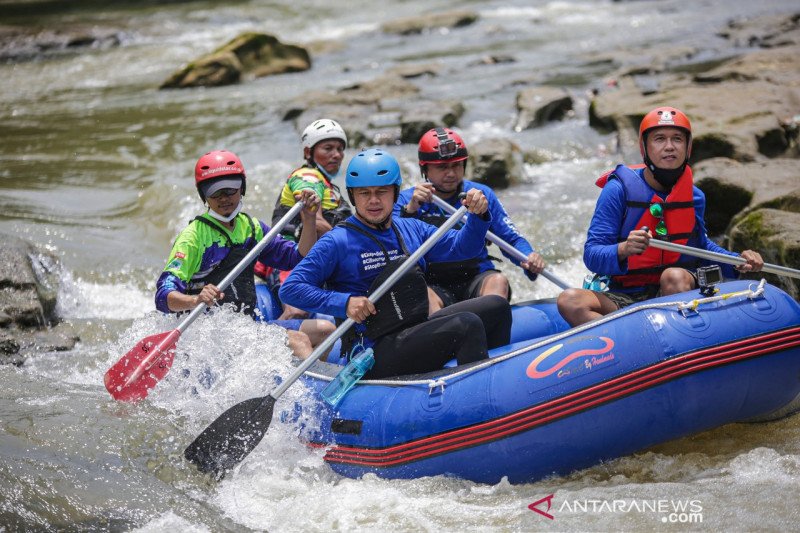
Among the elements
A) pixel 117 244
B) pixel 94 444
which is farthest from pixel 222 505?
pixel 117 244

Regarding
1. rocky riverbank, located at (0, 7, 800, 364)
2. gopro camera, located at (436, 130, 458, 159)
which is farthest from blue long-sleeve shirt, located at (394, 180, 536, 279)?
rocky riverbank, located at (0, 7, 800, 364)

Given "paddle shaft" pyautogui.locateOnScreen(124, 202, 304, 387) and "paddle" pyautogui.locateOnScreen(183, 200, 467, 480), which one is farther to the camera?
"paddle shaft" pyautogui.locateOnScreen(124, 202, 304, 387)

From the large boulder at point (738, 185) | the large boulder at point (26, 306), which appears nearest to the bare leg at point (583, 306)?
the large boulder at point (738, 185)

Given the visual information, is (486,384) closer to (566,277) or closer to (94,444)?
(94,444)

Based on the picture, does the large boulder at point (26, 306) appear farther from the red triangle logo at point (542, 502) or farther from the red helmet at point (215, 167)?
the red triangle logo at point (542, 502)

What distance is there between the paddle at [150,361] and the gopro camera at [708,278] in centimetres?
250

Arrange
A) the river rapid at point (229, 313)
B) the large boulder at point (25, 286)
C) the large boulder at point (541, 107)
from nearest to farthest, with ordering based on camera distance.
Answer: the river rapid at point (229, 313)
the large boulder at point (25, 286)
the large boulder at point (541, 107)

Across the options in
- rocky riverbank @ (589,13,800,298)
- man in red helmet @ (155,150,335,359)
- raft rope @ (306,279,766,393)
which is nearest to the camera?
raft rope @ (306,279,766,393)

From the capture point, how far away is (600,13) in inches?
885

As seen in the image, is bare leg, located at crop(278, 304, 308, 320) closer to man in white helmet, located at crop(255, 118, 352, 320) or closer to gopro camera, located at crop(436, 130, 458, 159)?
man in white helmet, located at crop(255, 118, 352, 320)

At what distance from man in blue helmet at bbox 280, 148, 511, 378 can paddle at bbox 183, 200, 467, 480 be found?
13 centimetres

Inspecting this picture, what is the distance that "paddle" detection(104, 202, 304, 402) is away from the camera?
19.1 feet

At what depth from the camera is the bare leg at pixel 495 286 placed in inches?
234

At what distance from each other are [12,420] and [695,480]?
3.92m
